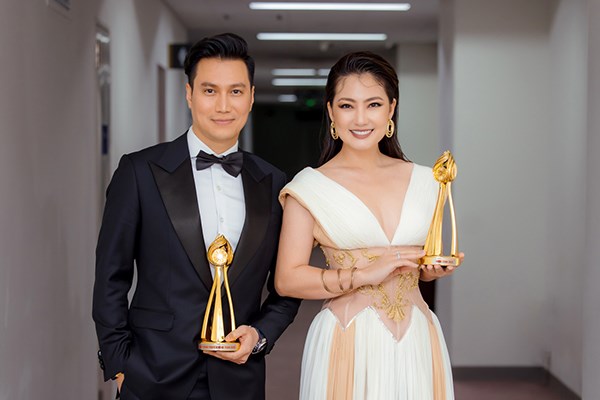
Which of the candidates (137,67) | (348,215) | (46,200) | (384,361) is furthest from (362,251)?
(137,67)

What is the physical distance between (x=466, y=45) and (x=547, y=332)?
2278 mm

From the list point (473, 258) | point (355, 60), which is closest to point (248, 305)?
point (355, 60)

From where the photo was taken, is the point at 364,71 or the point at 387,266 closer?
the point at 387,266

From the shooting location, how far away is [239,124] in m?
2.60

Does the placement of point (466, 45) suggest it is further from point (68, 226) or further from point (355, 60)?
point (355, 60)

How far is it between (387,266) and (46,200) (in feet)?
7.66

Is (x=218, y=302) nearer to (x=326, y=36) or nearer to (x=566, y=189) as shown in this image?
(x=566, y=189)

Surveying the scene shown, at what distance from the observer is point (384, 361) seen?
266 centimetres

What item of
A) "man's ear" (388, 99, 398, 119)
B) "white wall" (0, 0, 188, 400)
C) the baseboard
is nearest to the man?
"man's ear" (388, 99, 398, 119)

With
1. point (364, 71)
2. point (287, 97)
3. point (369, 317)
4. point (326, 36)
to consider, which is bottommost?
point (369, 317)

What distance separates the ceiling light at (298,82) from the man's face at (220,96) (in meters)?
15.4

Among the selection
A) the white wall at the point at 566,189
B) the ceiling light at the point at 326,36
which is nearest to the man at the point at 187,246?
the white wall at the point at 566,189

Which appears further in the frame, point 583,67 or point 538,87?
point 538,87

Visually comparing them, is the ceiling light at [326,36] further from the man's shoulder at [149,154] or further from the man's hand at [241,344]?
the man's hand at [241,344]
